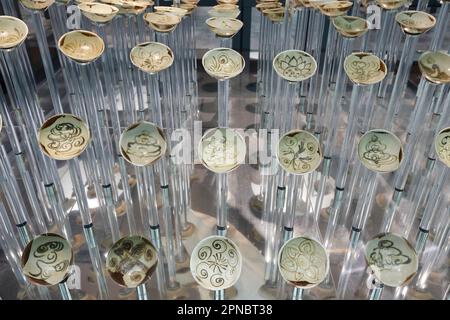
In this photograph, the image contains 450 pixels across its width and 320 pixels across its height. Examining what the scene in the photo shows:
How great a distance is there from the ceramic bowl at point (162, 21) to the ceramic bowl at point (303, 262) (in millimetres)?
685

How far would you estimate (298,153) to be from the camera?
34.7 inches

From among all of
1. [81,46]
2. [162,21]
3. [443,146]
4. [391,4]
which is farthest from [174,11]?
[443,146]

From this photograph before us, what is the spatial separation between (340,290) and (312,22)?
1002mm

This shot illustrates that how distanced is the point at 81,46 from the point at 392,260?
86 centimetres

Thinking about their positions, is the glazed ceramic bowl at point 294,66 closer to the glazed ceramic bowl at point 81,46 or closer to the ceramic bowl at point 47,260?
the glazed ceramic bowl at point 81,46

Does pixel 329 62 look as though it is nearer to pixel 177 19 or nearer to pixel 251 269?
pixel 177 19

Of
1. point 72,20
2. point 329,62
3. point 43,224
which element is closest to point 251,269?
point 43,224

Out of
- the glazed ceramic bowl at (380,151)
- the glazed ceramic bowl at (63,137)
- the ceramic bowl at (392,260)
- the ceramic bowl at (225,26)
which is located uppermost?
the ceramic bowl at (225,26)

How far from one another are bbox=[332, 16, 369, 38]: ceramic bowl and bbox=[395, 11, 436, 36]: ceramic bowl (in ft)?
0.31

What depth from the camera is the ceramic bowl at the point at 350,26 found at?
3.80 feet

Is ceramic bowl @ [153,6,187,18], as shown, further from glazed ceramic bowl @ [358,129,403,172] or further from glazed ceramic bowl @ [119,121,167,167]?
glazed ceramic bowl @ [358,129,403,172]

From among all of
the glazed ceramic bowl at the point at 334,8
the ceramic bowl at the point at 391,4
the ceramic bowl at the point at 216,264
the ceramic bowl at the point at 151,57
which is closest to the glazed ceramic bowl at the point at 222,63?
the ceramic bowl at the point at 151,57

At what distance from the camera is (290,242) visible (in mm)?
807

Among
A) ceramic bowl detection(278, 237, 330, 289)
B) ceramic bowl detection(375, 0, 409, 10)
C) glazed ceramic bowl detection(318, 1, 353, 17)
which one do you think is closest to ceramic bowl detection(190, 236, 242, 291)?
ceramic bowl detection(278, 237, 330, 289)
